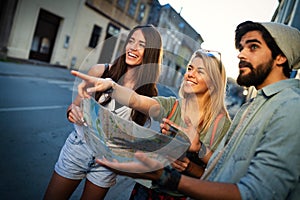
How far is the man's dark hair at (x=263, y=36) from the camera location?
1.05 meters

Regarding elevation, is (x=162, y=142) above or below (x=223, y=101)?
below

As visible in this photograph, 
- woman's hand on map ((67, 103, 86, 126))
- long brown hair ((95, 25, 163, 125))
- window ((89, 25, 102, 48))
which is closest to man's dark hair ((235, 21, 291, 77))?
long brown hair ((95, 25, 163, 125))

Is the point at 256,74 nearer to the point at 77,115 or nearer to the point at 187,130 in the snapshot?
the point at 187,130

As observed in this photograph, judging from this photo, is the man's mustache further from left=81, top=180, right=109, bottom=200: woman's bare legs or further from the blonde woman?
left=81, top=180, right=109, bottom=200: woman's bare legs

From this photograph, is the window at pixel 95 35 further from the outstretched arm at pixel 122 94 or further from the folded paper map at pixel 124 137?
the folded paper map at pixel 124 137

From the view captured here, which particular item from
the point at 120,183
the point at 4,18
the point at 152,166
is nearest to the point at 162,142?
the point at 152,166

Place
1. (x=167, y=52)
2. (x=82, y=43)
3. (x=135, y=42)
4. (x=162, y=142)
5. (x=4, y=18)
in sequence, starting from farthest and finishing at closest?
(x=82, y=43) → (x=4, y=18) → (x=167, y=52) → (x=135, y=42) → (x=162, y=142)

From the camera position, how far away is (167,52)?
154 cm

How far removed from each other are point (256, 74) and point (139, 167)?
0.68 metres

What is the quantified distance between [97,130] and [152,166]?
0.43 meters

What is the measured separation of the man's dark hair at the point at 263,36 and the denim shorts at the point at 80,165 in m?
1.09

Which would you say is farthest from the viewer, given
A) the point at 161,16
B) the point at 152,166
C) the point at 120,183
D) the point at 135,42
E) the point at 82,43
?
the point at 161,16

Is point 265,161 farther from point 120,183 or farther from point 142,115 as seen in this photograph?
point 120,183

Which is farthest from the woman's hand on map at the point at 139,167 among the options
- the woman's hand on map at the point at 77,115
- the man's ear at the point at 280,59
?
the man's ear at the point at 280,59
